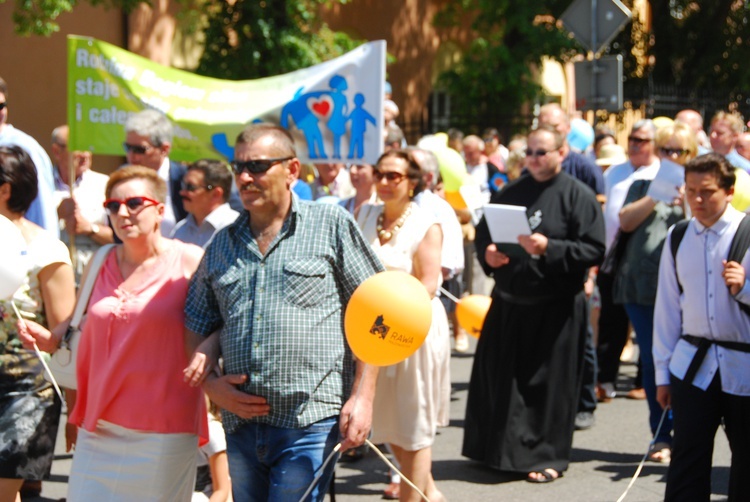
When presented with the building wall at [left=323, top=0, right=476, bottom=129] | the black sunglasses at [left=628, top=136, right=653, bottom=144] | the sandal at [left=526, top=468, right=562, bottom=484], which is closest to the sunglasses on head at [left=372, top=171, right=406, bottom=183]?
the sandal at [left=526, top=468, right=562, bottom=484]

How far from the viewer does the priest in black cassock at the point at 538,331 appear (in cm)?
723

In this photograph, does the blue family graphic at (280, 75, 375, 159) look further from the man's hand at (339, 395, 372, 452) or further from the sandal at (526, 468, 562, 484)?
the man's hand at (339, 395, 372, 452)

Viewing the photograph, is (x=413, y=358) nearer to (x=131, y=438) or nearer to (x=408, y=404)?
(x=408, y=404)

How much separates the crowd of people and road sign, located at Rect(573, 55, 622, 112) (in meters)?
4.48

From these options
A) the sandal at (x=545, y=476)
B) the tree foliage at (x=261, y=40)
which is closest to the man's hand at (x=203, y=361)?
the sandal at (x=545, y=476)

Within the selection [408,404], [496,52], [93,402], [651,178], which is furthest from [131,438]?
[496,52]

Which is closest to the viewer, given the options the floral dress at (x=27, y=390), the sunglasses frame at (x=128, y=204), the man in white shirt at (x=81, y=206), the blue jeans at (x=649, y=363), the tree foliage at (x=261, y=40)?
the sunglasses frame at (x=128, y=204)

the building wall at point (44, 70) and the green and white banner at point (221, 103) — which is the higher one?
the building wall at point (44, 70)

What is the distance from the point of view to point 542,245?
700cm

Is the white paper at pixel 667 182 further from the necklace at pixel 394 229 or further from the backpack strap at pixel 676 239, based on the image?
the necklace at pixel 394 229

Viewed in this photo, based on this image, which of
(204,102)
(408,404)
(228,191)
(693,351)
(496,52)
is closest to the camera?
(693,351)

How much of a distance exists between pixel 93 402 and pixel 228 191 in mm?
2249

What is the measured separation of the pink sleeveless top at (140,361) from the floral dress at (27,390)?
0.56 m

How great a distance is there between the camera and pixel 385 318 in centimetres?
422
